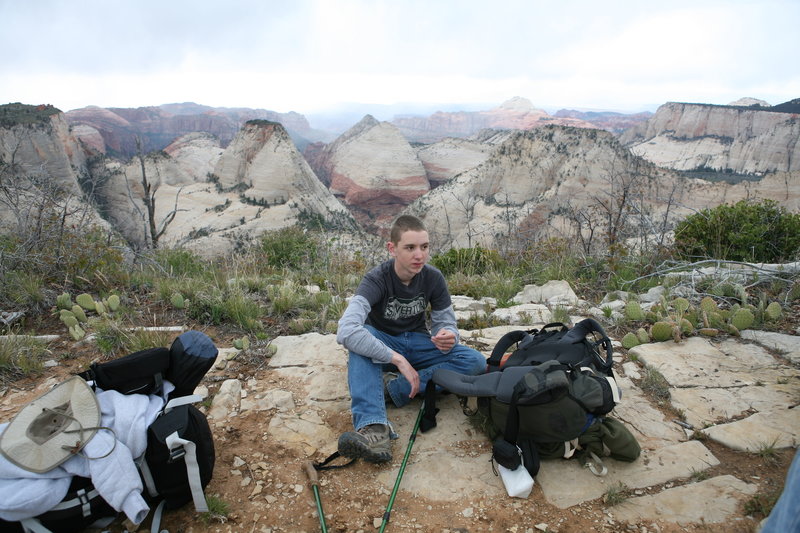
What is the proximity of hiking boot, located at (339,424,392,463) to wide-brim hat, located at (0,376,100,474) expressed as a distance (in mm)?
1130

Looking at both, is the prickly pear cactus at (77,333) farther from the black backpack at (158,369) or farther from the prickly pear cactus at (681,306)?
the prickly pear cactus at (681,306)

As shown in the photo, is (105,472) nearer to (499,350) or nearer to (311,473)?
(311,473)

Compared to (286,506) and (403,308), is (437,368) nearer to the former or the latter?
(403,308)

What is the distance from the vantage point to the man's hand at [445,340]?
2.65 meters

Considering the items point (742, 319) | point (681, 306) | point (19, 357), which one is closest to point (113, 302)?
point (19, 357)

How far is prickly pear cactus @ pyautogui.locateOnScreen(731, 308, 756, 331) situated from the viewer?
341 centimetres

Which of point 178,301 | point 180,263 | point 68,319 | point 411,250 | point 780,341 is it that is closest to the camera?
point 411,250

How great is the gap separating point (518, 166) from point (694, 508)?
30882 mm

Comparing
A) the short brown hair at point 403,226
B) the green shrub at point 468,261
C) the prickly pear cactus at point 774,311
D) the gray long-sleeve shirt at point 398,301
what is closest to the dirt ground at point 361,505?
the gray long-sleeve shirt at point 398,301

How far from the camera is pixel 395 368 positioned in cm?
287

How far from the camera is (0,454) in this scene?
1.65 meters

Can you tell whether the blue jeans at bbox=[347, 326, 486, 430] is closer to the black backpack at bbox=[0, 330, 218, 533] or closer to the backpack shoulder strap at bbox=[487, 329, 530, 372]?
the backpack shoulder strap at bbox=[487, 329, 530, 372]

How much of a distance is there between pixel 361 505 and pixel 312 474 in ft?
1.02

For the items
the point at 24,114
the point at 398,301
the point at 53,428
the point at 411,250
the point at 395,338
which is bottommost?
the point at 395,338
